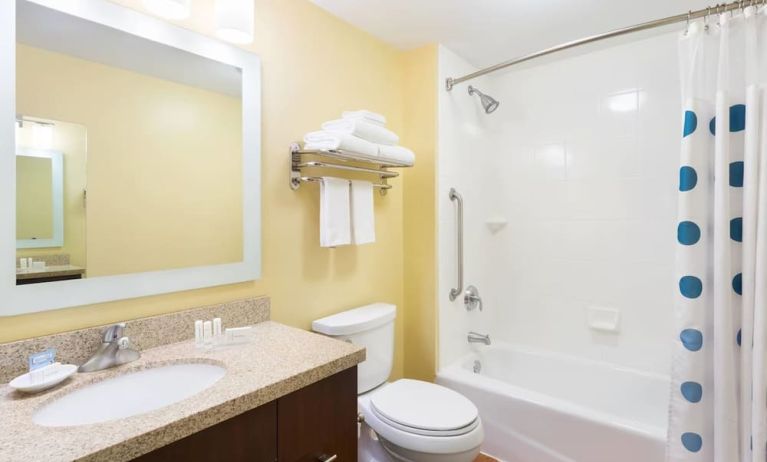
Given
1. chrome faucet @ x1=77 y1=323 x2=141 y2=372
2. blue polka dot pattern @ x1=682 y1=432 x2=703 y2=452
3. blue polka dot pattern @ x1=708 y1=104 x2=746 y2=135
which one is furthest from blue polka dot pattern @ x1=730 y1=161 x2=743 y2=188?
chrome faucet @ x1=77 y1=323 x2=141 y2=372

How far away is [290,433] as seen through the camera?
999 millimetres

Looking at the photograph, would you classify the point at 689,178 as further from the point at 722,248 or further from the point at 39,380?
the point at 39,380

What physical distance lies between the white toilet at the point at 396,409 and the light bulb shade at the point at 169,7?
1273mm

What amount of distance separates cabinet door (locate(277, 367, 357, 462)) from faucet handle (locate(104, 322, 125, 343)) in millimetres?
557

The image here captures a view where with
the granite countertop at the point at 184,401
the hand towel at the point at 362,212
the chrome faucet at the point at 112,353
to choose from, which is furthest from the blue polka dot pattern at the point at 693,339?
the chrome faucet at the point at 112,353

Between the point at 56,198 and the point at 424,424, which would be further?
the point at 424,424

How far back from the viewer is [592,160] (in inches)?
92.4

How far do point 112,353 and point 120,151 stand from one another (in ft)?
2.03

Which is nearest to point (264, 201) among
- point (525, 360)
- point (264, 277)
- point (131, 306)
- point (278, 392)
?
point (264, 277)

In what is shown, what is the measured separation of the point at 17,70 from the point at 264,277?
3.21 ft

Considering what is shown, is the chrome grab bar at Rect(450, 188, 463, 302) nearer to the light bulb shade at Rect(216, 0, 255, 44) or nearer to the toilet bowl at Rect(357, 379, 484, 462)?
the toilet bowl at Rect(357, 379, 484, 462)

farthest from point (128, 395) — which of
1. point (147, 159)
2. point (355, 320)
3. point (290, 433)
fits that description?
point (355, 320)

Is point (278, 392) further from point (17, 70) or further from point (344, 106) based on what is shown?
point (344, 106)

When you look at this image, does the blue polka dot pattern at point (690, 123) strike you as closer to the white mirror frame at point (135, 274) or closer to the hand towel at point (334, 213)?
the hand towel at point (334, 213)
